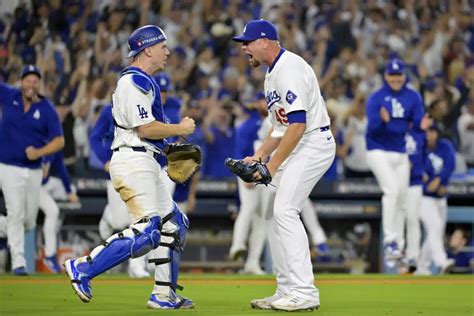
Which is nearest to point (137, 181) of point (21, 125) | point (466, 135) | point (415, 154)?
point (21, 125)

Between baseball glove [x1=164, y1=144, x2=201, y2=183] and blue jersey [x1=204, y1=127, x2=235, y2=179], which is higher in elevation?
baseball glove [x1=164, y1=144, x2=201, y2=183]

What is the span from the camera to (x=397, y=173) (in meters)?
14.2

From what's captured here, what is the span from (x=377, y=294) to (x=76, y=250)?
7032 millimetres

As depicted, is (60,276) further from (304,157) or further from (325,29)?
(325,29)

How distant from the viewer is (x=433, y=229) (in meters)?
15.8

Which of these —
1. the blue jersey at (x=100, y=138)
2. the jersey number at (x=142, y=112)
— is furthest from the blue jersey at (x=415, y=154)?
the jersey number at (x=142, y=112)

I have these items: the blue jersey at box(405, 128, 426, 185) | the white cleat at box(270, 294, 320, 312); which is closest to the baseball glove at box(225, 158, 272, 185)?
the white cleat at box(270, 294, 320, 312)

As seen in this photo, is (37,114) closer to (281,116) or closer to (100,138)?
(100,138)

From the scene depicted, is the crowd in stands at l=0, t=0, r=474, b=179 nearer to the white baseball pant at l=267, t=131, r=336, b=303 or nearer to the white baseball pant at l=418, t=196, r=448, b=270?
the white baseball pant at l=418, t=196, r=448, b=270

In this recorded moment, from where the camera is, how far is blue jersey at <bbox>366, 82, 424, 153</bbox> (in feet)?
46.4

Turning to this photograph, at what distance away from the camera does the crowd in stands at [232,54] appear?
56.7 feet

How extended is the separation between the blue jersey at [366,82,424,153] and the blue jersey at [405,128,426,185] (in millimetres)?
854

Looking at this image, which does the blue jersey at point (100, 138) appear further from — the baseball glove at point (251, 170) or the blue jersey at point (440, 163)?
the blue jersey at point (440, 163)

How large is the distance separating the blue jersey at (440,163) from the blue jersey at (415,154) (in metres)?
0.86
